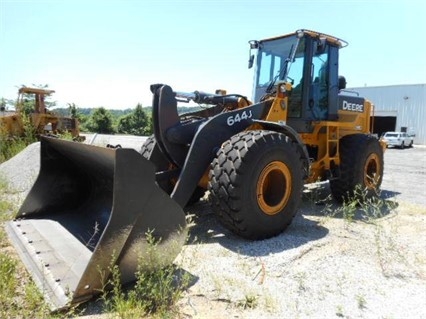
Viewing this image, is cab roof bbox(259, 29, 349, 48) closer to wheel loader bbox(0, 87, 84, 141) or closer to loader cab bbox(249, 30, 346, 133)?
loader cab bbox(249, 30, 346, 133)

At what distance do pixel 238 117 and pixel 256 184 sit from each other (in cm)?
102

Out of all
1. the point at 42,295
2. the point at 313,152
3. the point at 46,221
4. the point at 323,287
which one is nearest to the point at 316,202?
the point at 313,152

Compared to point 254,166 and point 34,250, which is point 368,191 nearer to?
point 254,166

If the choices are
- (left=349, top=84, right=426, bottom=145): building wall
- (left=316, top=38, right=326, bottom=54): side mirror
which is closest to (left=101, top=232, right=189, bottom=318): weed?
(left=316, top=38, right=326, bottom=54): side mirror

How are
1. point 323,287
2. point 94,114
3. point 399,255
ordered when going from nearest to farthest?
point 323,287 < point 399,255 < point 94,114

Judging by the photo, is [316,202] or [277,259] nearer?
[277,259]

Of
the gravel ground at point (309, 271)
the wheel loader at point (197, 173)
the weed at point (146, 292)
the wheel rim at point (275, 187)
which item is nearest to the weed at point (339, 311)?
the gravel ground at point (309, 271)

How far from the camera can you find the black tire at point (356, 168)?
6.21 metres

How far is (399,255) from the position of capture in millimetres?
3738

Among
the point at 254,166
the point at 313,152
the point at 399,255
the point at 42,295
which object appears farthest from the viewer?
the point at 313,152

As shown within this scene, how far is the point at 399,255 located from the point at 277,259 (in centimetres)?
118

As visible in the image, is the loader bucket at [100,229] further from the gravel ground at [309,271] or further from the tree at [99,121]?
the tree at [99,121]

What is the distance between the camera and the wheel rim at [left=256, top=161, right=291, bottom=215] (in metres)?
4.28

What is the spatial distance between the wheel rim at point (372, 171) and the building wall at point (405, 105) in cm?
2809
